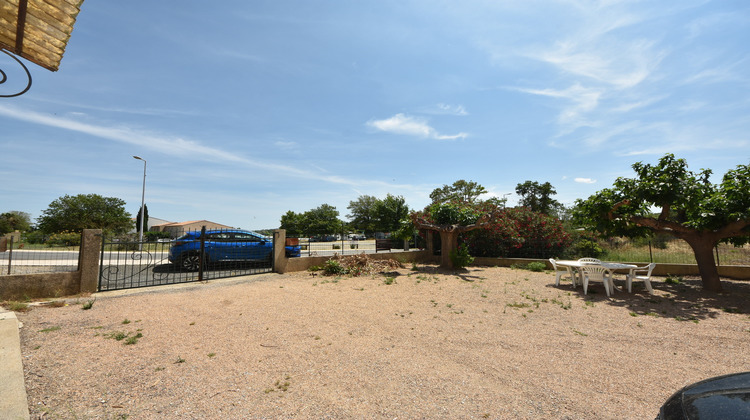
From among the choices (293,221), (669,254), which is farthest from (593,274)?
(293,221)

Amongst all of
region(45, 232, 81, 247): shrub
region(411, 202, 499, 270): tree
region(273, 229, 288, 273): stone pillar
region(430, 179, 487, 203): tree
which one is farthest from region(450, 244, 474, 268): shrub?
region(430, 179, 487, 203): tree

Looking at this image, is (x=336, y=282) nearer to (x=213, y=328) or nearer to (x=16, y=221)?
(x=213, y=328)

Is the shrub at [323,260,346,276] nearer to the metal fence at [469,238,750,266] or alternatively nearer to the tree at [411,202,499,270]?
the tree at [411,202,499,270]

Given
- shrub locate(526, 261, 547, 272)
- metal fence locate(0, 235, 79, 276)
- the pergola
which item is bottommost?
shrub locate(526, 261, 547, 272)

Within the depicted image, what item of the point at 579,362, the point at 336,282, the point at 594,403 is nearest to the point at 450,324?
the point at 579,362

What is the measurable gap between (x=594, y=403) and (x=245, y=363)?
12.7 feet

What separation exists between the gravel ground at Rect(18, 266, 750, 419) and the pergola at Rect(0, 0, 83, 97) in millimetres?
3104

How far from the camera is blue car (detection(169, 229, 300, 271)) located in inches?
413

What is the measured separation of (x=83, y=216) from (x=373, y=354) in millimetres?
52511

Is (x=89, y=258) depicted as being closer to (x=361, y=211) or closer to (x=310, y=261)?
(x=310, y=261)

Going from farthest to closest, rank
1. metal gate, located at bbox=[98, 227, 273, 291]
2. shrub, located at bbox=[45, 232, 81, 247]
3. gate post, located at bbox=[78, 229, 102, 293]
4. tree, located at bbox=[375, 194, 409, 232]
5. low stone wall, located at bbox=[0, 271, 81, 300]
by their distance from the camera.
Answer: tree, located at bbox=[375, 194, 409, 232]
shrub, located at bbox=[45, 232, 81, 247]
metal gate, located at bbox=[98, 227, 273, 291]
gate post, located at bbox=[78, 229, 102, 293]
low stone wall, located at bbox=[0, 271, 81, 300]

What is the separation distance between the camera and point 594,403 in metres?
3.11

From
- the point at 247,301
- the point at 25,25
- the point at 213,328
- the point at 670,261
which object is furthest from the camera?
the point at 670,261

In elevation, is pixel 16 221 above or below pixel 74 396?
above
